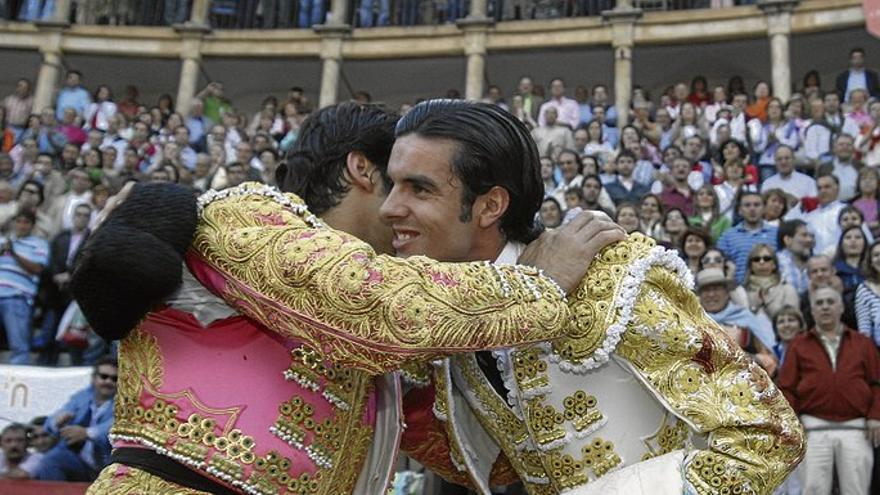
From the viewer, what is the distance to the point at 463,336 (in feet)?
5.80

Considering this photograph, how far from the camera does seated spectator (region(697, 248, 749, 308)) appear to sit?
618cm

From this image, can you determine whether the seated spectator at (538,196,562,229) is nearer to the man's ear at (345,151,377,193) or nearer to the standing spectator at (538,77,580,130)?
the standing spectator at (538,77,580,130)

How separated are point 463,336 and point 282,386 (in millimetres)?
384

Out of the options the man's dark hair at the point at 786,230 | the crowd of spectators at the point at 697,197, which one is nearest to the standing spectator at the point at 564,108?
the crowd of spectators at the point at 697,197

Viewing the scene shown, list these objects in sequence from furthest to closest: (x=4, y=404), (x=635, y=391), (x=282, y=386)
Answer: (x=4, y=404) < (x=635, y=391) < (x=282, y=386)

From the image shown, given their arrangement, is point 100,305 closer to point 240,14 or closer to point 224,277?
point 224,277

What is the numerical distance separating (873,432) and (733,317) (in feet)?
3.14

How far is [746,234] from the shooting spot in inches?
294

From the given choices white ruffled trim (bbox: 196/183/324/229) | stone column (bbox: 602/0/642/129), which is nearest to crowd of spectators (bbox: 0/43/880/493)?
white ruffled trim (bbox: 196/183/324/229)

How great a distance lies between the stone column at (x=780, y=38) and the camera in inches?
603

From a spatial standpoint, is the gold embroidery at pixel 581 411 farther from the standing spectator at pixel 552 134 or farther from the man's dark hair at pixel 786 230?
the standing spectator at pixel 552 134

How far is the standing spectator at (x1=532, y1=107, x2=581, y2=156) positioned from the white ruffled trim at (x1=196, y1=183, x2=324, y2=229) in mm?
9312

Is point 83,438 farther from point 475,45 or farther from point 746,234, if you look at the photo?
point 475,45

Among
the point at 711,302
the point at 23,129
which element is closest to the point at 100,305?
the point at 711,302
